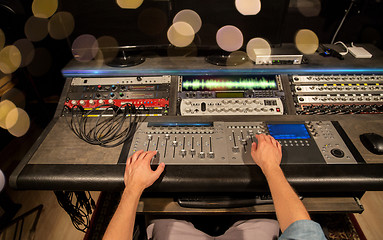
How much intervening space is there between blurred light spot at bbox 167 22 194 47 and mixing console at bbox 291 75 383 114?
69 cm

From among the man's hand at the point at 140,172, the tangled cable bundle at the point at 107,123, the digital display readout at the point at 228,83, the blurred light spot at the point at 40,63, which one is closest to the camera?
the man's hand at the point at 140,172

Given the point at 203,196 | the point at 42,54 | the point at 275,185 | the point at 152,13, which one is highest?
the point at 152,13

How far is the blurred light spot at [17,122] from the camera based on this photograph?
94.0 inches

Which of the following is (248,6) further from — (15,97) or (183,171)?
(15,97)

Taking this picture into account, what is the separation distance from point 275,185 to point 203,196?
465 mm

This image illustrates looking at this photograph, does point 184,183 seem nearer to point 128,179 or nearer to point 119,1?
point 128,179

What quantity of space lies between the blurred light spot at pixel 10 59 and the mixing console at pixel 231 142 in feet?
4.67

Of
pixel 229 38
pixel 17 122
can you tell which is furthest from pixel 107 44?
pixel 17 122

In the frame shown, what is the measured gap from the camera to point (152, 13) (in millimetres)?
1317

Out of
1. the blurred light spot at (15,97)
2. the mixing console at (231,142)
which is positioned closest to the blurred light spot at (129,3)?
the mixing console at (231,142)

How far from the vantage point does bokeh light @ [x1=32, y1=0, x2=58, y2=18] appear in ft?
5.48

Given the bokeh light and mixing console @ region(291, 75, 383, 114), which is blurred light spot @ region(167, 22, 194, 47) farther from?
the bokeh light

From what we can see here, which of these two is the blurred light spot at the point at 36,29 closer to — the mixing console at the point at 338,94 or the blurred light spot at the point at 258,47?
the blurred light spot at the point at 258,47

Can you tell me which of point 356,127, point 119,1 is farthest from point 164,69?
point 356,127
